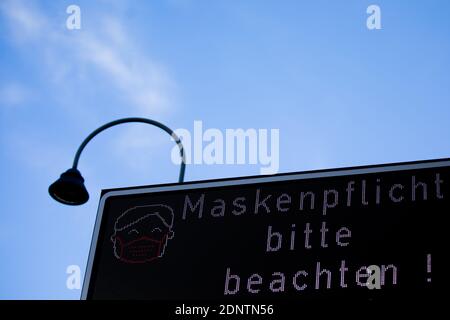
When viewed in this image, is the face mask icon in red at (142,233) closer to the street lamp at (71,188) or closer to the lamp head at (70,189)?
the street lamp at (71,188)

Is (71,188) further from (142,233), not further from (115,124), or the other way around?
(142,233)

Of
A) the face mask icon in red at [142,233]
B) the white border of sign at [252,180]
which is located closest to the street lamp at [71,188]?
the white border of sign at [252,180]

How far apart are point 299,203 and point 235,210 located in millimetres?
523

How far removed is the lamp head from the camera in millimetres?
9836

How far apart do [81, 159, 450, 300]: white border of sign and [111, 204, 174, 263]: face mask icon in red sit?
17 cm

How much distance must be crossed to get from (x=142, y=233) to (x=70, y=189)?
12.3 ft

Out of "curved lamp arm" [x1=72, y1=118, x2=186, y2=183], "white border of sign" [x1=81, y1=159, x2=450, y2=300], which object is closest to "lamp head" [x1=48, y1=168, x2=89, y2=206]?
"curved lamp arm" [x1=72, y1=118, x2=186, y2=183]

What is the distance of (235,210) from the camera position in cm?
619

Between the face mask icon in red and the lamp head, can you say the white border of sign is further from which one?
the lamp head

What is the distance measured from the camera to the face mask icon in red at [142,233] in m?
6.25

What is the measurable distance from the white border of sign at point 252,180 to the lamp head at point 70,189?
3.29m

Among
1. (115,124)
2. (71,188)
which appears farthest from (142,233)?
(115,124)

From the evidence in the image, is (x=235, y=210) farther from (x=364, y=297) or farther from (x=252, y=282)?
(x=364, y=297)
